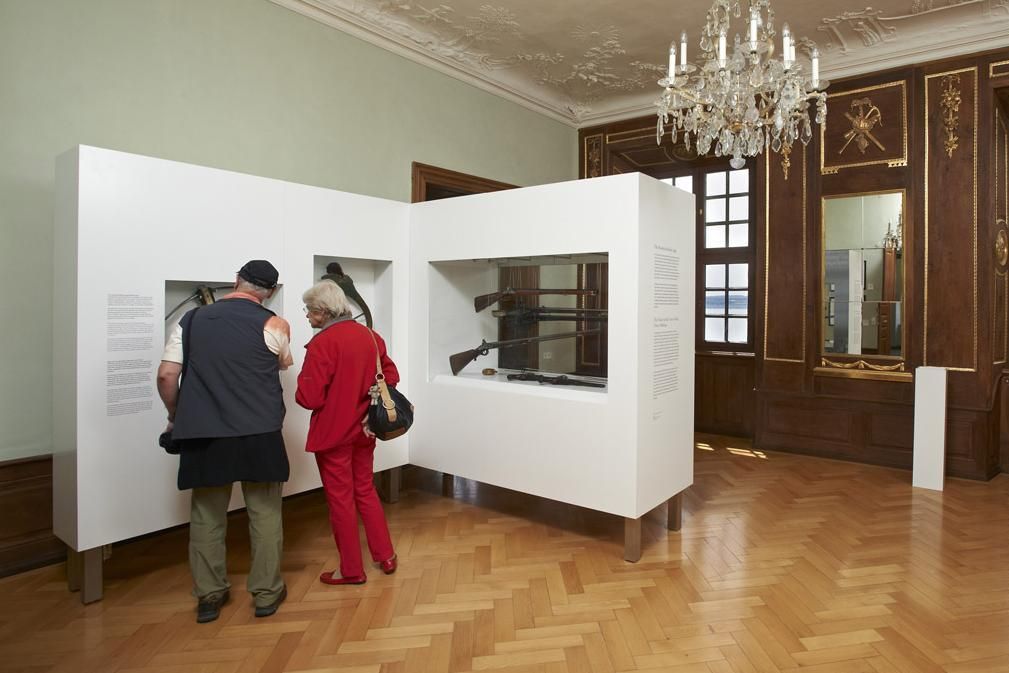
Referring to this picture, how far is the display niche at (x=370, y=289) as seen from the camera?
4.32 metres

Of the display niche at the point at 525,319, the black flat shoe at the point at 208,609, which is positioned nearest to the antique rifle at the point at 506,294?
the display niche at the point at 525,319

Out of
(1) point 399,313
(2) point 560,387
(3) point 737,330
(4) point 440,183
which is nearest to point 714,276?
(3) point 737,330

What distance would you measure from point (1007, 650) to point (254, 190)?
166 inches

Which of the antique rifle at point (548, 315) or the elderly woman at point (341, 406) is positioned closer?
the elderly woman at point (341, 406)

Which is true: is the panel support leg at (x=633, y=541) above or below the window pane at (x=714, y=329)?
below

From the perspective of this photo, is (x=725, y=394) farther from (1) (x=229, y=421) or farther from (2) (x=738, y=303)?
(1) (x=229, y=421)

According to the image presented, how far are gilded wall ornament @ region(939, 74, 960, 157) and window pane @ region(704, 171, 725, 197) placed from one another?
2.24 m

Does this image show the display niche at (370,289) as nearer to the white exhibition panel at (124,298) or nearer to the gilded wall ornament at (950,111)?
the white exhibition panel at (124,298)

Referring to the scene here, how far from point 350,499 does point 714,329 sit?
17.5 ft

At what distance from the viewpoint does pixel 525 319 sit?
452 centimetres

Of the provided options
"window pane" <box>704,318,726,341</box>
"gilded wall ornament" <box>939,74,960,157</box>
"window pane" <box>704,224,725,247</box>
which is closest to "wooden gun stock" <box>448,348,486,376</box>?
"window pane" <box>704,318,726,341</box>

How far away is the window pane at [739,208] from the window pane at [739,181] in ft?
0.31

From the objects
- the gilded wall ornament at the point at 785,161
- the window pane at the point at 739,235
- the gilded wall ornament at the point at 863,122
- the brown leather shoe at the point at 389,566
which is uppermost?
the gilded wall ornament at the point at 863,122

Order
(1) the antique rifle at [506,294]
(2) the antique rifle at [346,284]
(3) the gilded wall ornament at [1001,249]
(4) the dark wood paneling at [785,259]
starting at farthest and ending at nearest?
(4) the dark wood paneling at [785,259]
(3) the gilded wall ornament at [1001,249]
(1) the antique rifle at [506,294]
(2) the antique rifle at [346,284]
